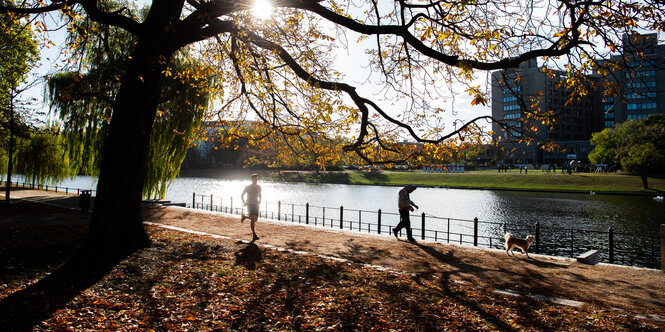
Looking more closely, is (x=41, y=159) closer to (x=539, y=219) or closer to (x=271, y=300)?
(x=271, y=300)

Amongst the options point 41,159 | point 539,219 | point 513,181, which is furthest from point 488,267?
point 513,181

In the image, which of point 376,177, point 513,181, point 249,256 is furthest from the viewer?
point 376,177

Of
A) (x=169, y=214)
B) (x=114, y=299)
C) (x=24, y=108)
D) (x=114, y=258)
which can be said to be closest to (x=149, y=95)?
(x=114, y=258)

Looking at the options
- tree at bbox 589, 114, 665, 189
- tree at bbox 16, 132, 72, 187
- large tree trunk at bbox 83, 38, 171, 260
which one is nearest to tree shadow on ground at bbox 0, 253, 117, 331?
large tree trunk at bbox 83, 38, 171, 260

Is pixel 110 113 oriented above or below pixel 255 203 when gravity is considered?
above

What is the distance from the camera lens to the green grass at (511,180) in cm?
4809

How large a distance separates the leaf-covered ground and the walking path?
0.60 meters

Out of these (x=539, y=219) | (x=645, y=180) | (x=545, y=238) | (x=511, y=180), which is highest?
(x=645, y=180)

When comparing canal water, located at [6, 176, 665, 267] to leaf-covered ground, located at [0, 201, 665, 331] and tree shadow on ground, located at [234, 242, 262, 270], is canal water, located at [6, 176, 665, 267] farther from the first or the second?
leaf-covered ground, located at [0, 201, 665, 331]

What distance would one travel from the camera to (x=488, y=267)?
8.48 meters

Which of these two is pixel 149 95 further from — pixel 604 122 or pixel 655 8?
pixel 604 122

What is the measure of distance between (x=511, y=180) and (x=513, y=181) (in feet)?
1.89

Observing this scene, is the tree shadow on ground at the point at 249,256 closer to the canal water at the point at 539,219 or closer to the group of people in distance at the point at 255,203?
the group of people in distance at the point at 255,203

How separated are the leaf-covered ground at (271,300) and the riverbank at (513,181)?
49940 millimetres
